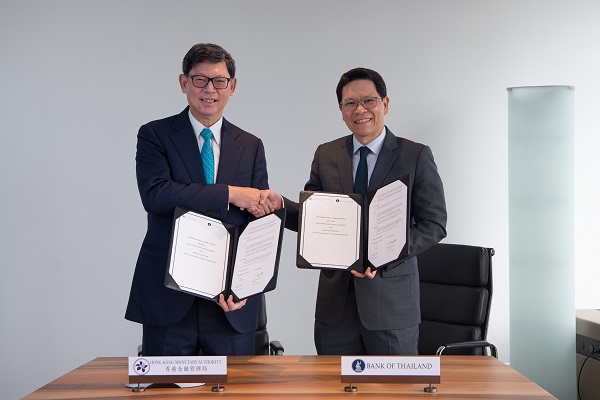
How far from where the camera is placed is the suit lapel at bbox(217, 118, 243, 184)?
2.62 meters

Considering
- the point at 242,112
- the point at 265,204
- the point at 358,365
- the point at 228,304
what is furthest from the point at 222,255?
the point at 242,112

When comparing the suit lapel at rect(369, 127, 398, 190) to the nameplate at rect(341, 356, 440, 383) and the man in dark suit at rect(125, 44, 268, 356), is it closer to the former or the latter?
the man in dark suit at rect(125, 44, 268, 356)

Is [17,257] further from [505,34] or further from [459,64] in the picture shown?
[505,34]

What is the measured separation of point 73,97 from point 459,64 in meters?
2.50

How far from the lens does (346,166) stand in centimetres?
A: 284

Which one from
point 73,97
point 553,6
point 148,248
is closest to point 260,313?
point 148,248

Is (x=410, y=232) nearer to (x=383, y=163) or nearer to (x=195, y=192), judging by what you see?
(x=383, y=163)

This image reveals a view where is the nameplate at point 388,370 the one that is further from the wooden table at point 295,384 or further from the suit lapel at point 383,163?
the suit lapel at point 383,163

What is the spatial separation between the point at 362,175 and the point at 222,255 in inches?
27.1

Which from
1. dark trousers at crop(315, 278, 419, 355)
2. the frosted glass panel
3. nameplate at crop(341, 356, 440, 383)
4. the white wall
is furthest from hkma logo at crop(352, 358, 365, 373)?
the white wall

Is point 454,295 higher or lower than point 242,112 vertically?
lower

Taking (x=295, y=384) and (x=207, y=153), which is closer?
(x=295, y=384)

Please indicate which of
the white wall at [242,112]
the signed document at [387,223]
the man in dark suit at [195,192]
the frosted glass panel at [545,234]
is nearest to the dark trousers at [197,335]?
the man in dark suit at [195,192]

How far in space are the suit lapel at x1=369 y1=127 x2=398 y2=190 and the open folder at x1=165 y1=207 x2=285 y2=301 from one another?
0.47m
